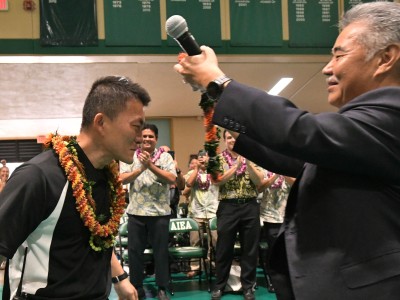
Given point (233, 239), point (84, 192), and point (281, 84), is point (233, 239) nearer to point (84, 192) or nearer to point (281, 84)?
point (84, 192)

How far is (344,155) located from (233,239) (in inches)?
177

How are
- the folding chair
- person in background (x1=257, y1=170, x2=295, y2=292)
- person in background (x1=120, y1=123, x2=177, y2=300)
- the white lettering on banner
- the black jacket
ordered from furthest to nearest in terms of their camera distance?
the white lettering on banner < the folding chair < person in background (x1=257, y1=170, x2=295, y2=292) < person in background (x1=120, y1=123, x2=177, y2=300) < the black jacket

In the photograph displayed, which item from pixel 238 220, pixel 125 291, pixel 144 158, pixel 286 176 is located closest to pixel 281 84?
pixel 238 220

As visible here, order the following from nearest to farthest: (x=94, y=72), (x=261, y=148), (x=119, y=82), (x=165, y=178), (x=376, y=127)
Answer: (x=376, y=127), (x=261, y=148), (x=119, y=82), (x=165, y=178), (x=94, y=72)

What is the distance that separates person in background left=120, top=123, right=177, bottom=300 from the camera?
215 inches

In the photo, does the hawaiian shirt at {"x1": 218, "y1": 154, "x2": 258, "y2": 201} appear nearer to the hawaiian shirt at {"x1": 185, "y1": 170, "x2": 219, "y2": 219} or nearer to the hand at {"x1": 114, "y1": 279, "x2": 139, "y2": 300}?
the hawaiian shirt at {"x1": 185, "y1": 170, "x2": 219, "y2": 219}

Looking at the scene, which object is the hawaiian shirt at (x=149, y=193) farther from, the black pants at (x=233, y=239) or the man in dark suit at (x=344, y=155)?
the man in dark suit at (x=344, y=155)

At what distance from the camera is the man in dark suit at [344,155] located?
3.77ft

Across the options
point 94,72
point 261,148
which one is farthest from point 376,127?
point 94,72

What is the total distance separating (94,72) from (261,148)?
7.58 meters

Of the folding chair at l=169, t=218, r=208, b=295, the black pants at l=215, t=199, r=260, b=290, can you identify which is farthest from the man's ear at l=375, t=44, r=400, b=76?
the folding chair at l=169, t=218, r=208, b=295

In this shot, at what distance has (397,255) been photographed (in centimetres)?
118

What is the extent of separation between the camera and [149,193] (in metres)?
5.47

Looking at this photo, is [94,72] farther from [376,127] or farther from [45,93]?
[376,127]
